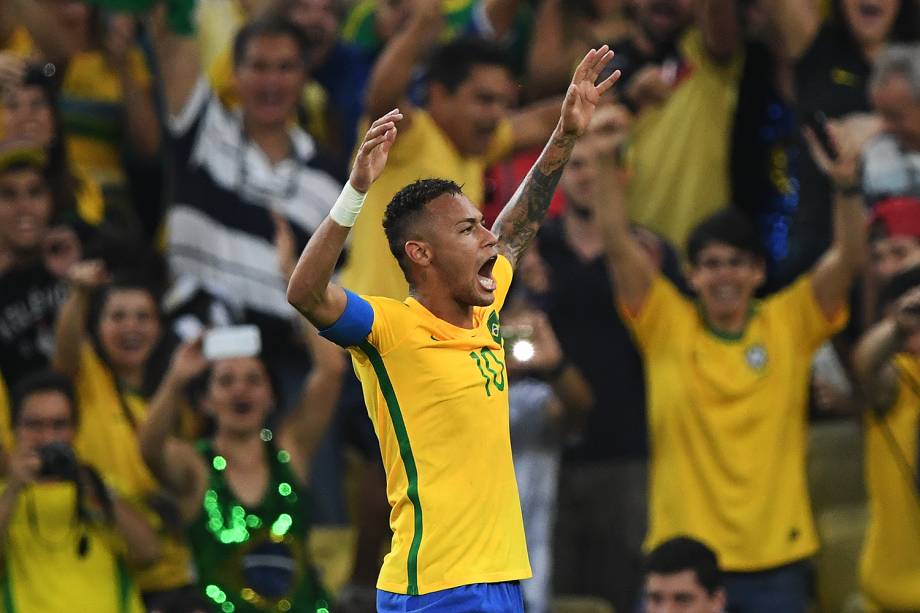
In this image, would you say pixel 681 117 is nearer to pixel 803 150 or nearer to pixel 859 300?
pixel 803 150

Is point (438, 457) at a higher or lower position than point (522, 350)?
lower

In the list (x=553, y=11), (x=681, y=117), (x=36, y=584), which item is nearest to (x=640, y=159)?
(x=681, y=117)

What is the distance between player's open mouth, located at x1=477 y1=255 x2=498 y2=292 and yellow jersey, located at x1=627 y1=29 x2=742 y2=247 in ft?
11.9

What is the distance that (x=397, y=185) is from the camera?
8.47 meters

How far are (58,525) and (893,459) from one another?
11.9 feet

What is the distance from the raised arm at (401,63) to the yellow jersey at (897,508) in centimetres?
249

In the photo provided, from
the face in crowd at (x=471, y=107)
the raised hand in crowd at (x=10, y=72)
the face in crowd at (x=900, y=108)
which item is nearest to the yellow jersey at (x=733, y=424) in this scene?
the face in crowd at (x=900, y=108)

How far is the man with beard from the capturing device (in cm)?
964

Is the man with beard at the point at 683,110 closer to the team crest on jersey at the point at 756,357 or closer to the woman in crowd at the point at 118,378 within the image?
the team crest on jersey at the point at 756,357

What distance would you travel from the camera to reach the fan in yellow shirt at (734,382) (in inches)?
322

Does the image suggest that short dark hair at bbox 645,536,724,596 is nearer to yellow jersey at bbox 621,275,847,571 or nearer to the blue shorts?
yellow jersey at bbox 621,275,847,571

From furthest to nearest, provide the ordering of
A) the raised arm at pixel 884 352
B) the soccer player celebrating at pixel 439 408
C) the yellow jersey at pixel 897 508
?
the yellow jersey at pixel 897 508 → the raised arm at pixel 884 352 → the soccer player celebrating at pixel 439 408

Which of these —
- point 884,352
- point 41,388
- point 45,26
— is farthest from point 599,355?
point 45,26

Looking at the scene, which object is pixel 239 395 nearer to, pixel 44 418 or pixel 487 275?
pixel 44 418
